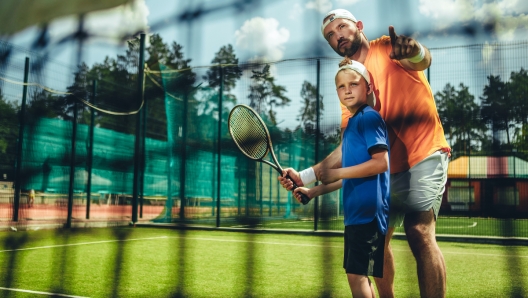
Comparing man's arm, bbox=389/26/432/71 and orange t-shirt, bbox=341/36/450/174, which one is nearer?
man's arm, bbox=389/26/432/71

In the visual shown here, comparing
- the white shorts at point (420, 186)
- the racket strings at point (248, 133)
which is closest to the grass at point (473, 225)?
the racket strings at point (248, 133)

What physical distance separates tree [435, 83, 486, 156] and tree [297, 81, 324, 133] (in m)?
1.45

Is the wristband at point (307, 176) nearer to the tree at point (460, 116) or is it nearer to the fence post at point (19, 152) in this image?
the tree at point (460, 116)

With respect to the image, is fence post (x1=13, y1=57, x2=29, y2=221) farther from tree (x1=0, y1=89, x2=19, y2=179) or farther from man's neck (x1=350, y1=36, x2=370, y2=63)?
man's neck (x1=350, y1=36, x2=370, y2=63)

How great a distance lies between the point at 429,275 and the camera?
1677 millimetres

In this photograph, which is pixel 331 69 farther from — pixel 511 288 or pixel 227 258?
pixel 511 288

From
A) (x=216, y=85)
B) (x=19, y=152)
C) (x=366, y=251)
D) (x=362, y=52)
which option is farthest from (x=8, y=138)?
(x=366, y=251)

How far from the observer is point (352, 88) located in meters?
1.62

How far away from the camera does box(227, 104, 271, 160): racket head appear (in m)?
2.26

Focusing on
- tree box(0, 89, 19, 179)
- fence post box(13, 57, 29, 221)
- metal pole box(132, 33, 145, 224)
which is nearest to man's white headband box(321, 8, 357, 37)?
metal pole box(132, 33, 145, 224)

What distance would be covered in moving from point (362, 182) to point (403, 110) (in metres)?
0.41

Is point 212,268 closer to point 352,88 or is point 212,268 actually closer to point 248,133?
point 248,133

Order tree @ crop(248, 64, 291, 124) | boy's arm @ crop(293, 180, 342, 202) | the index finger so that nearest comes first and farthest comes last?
the index finger < boy's arm @ crop(293, 180, 342, 202) < tree @ crop(248, 64, 291, 124)

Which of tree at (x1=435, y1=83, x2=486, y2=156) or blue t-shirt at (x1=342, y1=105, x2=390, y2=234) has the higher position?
tree at (x1=435, y1=83, x2=486, y2=156)
